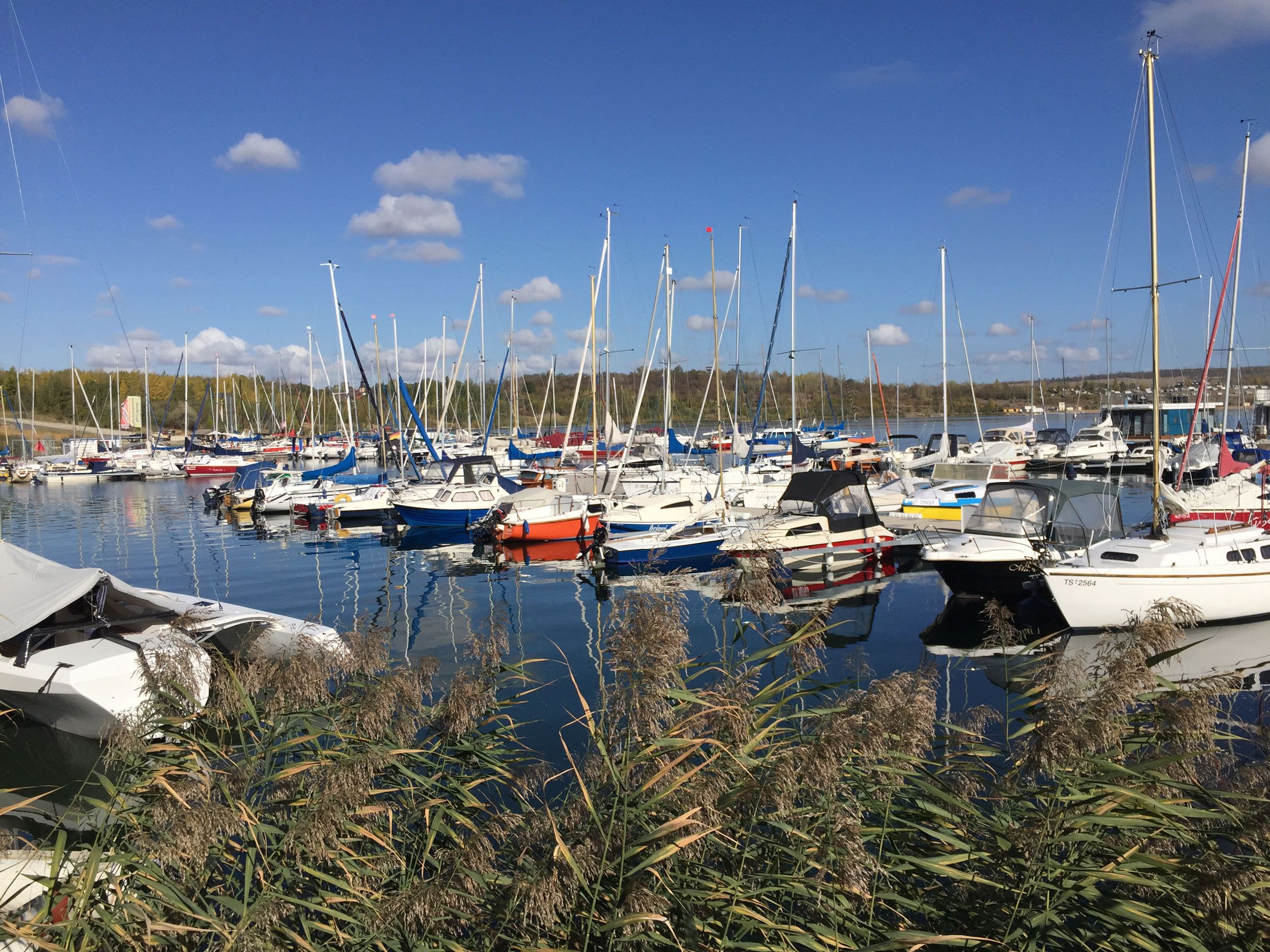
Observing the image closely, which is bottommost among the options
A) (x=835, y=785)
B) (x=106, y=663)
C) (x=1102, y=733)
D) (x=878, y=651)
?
(x=878, y=651)

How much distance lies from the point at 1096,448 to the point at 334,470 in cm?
4832

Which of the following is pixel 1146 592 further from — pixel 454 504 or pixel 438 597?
pixel 454 504

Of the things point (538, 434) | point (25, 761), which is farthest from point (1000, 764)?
point (538, 434)

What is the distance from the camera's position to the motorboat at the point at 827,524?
80.2 feet

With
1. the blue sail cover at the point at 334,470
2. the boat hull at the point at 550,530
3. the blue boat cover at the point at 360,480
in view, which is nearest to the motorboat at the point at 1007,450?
the boat hull at the point at 550,530

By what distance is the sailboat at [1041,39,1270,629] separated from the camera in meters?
16.4

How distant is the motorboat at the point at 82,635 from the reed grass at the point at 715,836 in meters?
4.20

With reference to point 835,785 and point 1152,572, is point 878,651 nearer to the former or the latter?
point 1152,572

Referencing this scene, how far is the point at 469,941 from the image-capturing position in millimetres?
4156

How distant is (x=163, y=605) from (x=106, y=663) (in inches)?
128

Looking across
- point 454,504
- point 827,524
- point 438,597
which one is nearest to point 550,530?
point 454,504

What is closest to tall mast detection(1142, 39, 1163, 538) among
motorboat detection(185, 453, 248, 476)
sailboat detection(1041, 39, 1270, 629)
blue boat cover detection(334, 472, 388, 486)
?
sailboat detection(1041, 39, 1270, 629)

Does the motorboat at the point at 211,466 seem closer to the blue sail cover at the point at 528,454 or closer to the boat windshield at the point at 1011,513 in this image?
the blue sail cover at the point at 528,454

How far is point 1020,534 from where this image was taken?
2077 centimetres
